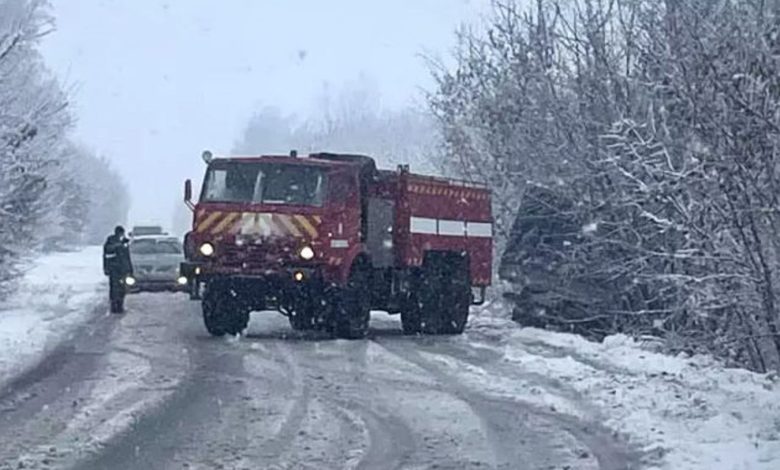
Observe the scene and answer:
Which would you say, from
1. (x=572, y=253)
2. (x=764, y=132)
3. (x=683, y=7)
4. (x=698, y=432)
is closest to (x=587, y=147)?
(x=572, y=253)

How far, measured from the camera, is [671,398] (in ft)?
49.3

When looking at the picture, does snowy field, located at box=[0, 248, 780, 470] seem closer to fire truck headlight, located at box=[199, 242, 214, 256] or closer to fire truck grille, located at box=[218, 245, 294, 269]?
fire truck grille, located at box=[218, 245, 294, 269]

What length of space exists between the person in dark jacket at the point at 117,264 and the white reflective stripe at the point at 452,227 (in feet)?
22.3

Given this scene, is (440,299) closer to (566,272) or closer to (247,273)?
(566,272)

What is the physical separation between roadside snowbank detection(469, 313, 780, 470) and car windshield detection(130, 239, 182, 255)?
17.7 meters

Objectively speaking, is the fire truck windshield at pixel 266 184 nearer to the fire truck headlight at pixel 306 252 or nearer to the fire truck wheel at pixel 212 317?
the fire truck headlight at pixel 306 252

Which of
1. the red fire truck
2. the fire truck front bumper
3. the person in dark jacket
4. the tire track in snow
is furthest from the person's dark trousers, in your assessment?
the tire track in snow

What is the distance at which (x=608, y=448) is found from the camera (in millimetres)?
12484

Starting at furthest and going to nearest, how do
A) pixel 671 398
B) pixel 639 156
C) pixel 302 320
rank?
1. pixel 302 320
2. pixel 639 156
3. pixel 671 398

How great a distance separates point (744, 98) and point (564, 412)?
3.42 m

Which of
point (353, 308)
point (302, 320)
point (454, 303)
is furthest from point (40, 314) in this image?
point (353, 308)

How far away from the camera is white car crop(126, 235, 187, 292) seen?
3878cm

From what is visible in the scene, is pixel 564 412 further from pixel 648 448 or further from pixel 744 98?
pixel 744 98

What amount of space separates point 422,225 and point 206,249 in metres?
4.01
